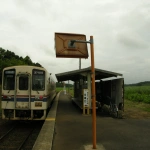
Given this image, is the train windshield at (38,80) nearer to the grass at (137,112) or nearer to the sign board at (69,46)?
the sign board at (69,46)

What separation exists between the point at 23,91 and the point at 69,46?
17.7 ft

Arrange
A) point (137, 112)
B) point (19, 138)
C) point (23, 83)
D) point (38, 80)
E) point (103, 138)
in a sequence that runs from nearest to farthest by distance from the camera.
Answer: point (103, 138), point (19, 138), point (23, 83), point (38, 80), point (137, 112)

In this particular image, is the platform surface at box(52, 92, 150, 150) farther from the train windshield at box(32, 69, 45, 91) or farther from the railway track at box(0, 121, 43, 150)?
the train windshield at box(32, 69, 45, 91)

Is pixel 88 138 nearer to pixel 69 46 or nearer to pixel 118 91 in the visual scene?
pixel 69 46

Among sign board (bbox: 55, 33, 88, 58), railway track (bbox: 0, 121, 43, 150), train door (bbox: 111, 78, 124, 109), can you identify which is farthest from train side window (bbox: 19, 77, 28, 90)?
train door (bbox: 111, 78, 124, 109)

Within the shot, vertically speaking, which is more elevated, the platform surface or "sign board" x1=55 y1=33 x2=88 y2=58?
"sign board" x1=55 y1=33 x2=88 y2=58

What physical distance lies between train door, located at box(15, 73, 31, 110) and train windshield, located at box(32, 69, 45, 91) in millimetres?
246

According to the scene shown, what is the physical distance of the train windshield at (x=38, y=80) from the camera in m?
11.2

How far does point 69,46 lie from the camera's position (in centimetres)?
650

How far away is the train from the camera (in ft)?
36.0

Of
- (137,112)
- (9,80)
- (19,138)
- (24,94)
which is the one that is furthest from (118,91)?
(19,138)

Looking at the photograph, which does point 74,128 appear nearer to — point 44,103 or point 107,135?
point 107,135

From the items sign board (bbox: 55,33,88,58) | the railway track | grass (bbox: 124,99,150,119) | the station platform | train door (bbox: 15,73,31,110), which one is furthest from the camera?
grass (bbox: 124,99,150,119)

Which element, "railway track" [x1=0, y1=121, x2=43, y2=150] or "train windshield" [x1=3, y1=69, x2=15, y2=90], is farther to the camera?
"train windshield" [x1=3, y1=69, x2=15, y2=90]
